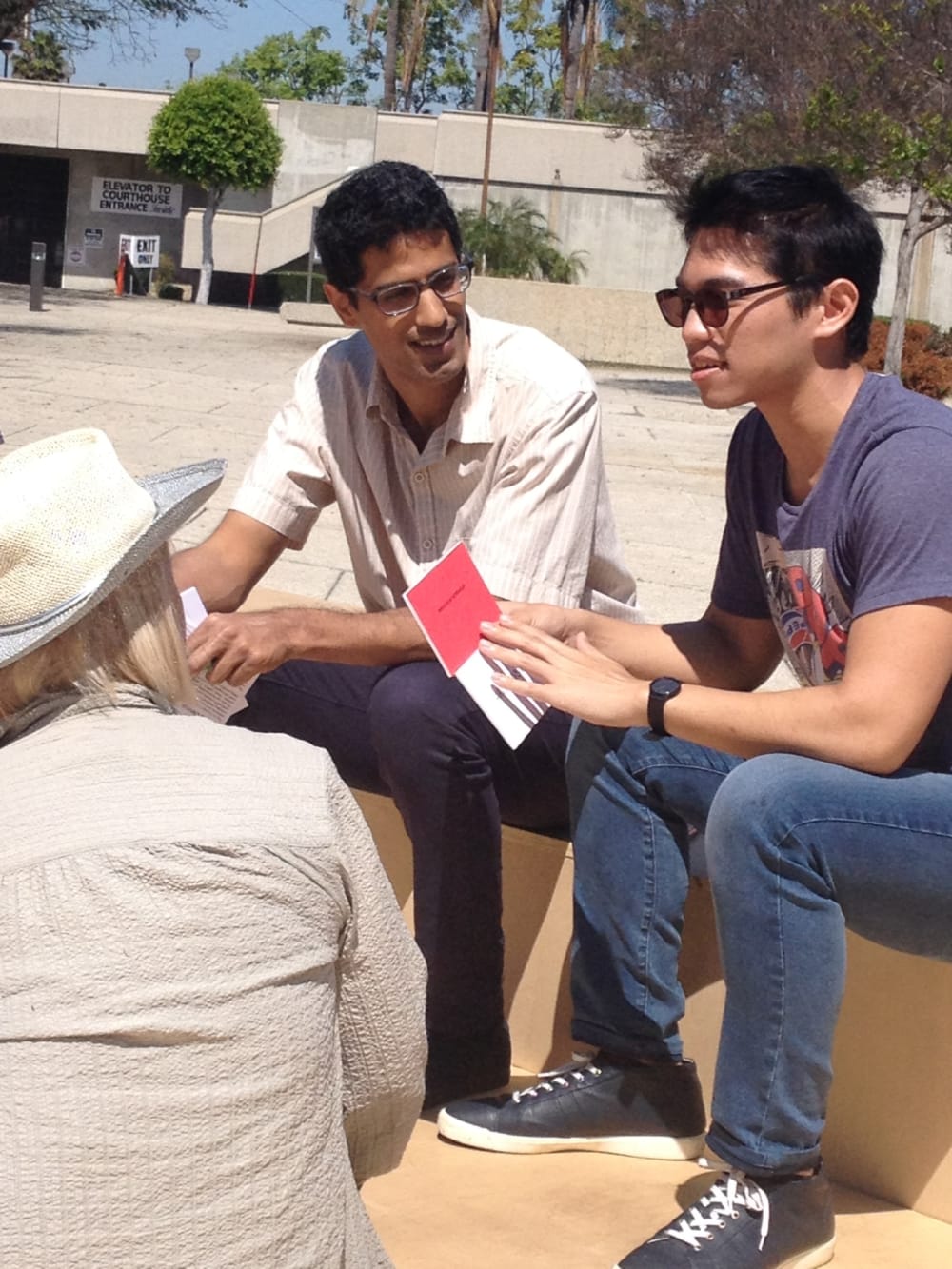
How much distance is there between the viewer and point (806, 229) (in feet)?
8.03

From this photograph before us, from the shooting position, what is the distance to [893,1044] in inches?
104

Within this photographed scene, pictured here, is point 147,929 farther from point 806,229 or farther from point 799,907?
point 806,229

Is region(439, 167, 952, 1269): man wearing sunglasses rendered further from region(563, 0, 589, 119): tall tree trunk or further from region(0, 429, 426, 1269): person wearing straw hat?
region(563, 0, 589, 119): tall tree trunk

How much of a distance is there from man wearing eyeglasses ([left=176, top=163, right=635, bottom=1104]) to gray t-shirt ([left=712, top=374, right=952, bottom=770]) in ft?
1.51

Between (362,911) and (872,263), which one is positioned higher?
(872,263)

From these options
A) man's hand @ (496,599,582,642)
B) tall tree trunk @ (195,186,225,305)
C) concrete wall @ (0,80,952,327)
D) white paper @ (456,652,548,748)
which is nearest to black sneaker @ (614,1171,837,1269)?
white paper @ (456,652,548,748)

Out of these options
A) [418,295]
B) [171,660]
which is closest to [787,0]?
[418,295]

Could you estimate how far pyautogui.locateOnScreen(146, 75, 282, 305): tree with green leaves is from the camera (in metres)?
35.7

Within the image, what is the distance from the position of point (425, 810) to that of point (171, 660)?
1.19 meters

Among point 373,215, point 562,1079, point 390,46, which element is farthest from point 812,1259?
point 390,46

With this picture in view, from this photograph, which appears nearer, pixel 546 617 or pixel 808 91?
pixel 546 617

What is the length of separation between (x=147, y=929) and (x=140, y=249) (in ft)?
118

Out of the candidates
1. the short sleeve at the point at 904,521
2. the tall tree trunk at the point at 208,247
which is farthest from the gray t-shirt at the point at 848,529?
the tall tree trunk at the point at 208,247

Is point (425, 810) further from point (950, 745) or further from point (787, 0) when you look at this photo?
point (787, 0)
